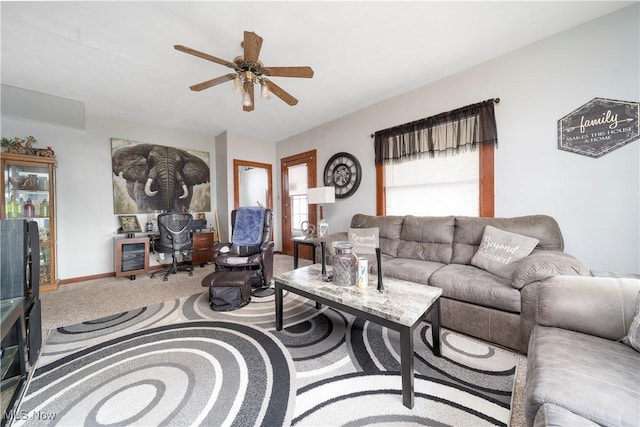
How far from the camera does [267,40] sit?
213 cm

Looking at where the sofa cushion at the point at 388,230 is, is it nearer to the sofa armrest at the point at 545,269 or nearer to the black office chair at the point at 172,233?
the sofa armrest at the point at 545,269

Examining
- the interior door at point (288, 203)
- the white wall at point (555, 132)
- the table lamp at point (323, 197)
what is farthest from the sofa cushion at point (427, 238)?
the interior door at point (288, 203)

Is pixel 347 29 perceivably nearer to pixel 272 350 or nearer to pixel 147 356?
pixel 272 350

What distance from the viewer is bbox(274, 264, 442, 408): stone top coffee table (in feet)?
4.08

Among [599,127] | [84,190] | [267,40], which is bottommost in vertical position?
[84,190]

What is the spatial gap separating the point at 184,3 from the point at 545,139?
3.39m

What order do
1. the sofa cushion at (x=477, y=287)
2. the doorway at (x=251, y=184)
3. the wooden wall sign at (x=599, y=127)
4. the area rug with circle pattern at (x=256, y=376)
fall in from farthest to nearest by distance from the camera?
the doorway at (x=251, y=184) < the wooden wall sign at (x=599, y=127) < the sofa cushion at (x=477, y=287) < the area rug with circle pattern at (x=256, y=376)

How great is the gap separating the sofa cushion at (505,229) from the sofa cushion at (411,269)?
297 millimetres

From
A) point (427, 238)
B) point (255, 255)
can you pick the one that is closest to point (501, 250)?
point (427, 238)

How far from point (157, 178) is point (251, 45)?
3550 millimetres

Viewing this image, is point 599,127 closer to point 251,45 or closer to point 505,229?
point 505,229

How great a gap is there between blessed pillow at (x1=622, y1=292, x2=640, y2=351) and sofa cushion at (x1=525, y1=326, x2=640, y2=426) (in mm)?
23

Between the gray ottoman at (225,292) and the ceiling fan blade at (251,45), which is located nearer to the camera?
the ceiling fan blade at (251,45)

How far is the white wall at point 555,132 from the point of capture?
191 centimetres
